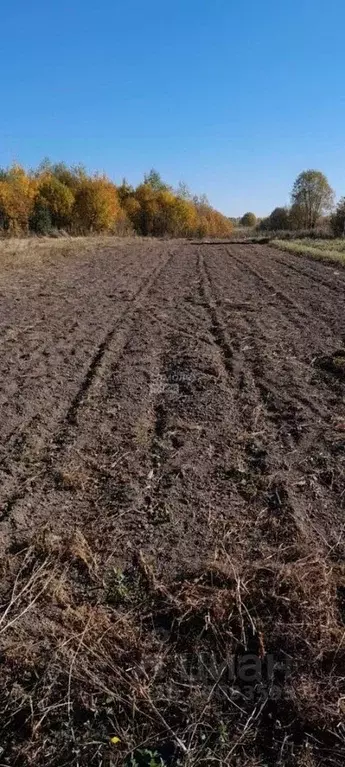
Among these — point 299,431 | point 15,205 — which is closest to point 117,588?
point 299,431

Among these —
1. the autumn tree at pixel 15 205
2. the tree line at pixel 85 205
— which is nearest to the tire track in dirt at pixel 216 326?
the tree line at pixel 85 205

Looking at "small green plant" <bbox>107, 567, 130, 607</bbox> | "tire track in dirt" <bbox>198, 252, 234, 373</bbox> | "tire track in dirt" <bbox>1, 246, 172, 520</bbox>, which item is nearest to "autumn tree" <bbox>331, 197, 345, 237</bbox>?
"tire track in dirt" <bbox>198, 252, 234, 373</bbox>

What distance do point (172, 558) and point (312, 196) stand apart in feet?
203

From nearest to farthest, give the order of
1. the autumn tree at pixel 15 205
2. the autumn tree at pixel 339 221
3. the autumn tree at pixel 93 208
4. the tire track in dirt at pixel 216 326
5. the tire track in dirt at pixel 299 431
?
the tire track in dirt at pixel 299 431
the tire track in dirt at pixel 216 326
the autumn tree at pixel 339 221
the autumn tree at pixel 15 205
the autumn tree at pixel 93 208

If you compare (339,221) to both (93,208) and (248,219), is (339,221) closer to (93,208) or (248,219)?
(93,208)

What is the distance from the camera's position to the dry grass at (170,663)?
223 cm

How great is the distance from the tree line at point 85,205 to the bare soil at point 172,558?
34.1 m

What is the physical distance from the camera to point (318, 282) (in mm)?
14594

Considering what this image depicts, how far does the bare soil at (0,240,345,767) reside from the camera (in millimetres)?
2309

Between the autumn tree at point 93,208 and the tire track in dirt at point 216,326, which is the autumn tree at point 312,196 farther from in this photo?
the tire track in dirt at point 216,326

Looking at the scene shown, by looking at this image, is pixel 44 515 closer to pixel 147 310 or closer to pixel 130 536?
pixel 130 536

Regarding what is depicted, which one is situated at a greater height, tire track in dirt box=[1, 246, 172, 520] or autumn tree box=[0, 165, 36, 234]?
autumn tree box=[0, 165, 36, 234]

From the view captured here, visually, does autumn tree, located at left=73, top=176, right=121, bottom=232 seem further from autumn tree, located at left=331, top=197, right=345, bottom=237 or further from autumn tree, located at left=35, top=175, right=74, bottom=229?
autumn tree, located at left=331, top=197, right=345, bottom=237

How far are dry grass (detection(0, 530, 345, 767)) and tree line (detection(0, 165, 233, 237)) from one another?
37.2 m
